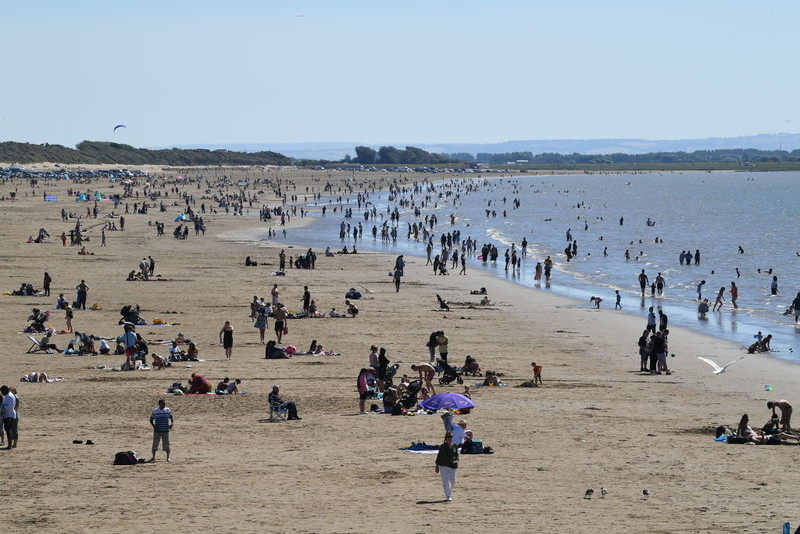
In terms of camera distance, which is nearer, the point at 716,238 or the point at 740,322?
the point at 740,322

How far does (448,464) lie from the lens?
40.6ft

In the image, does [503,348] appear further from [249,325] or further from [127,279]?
[127,279]

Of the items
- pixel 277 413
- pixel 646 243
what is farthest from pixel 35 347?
pixel 646 243

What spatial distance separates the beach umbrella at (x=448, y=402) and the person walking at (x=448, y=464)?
4.75 meters

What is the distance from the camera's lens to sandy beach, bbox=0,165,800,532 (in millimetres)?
12117

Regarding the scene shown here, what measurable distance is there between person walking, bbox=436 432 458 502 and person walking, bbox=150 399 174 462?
12.6ft

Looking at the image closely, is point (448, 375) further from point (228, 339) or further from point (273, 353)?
point (228, 339)

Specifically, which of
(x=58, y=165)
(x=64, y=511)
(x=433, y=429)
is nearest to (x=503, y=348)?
(x=433, y=429)

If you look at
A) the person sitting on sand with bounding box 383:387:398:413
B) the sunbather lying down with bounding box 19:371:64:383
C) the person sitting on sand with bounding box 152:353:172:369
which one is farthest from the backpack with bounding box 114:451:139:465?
the person sitting on sand with bounding box 152:353:172:369

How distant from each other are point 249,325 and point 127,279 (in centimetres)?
1049

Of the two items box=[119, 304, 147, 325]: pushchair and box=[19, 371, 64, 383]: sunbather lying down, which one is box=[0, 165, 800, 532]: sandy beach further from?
box=[119, 304, 147, 325]: pushchair

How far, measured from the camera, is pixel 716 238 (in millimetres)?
74875

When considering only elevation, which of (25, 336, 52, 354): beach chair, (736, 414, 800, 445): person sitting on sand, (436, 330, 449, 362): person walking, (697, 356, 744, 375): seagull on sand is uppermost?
(436, 330, 449, 362): person walking

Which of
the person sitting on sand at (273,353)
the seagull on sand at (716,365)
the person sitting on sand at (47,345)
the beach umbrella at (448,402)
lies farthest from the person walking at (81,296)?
the seagull on sand at (716,365)
